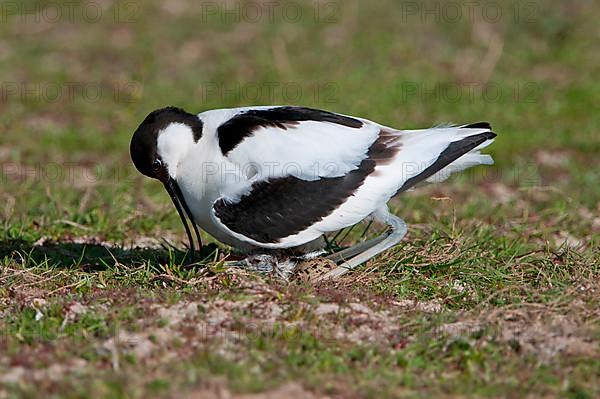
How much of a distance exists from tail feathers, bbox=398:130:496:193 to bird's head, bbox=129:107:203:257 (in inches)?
47.4

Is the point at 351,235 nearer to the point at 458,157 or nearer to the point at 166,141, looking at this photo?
the point at 458,157

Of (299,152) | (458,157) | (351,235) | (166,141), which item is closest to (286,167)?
(299,152)

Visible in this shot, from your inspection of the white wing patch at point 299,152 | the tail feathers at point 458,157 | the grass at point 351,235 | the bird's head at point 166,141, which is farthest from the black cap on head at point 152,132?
the tail feathers at point 458,157

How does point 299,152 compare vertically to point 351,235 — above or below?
above

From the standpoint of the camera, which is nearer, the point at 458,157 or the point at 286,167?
the point at 286,167

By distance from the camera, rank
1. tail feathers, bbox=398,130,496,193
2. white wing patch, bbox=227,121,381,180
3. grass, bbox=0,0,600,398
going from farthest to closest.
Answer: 1. tail feathers, bbox=398,130,496,193
2. white wing patch, bbox=227,121,381,180
3. grass, bbox=0,0,600,398

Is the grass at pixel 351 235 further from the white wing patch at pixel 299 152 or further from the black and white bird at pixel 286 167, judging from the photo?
the white wing patch at pixel 299 152

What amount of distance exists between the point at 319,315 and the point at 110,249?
2.18 metres

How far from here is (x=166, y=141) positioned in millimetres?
5434

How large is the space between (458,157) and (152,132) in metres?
1.70

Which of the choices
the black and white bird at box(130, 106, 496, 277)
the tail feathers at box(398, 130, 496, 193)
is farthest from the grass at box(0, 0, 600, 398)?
the tail feathers at box(398, 130, 496, 193)

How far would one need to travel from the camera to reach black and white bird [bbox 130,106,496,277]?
5185 millimetres

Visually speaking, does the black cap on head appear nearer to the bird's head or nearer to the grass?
the bird's head

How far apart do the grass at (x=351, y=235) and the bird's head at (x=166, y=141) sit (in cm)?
55
